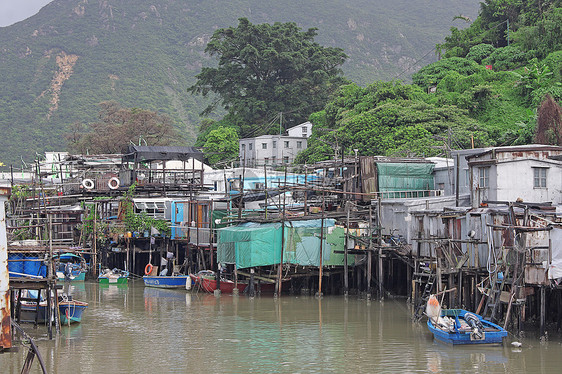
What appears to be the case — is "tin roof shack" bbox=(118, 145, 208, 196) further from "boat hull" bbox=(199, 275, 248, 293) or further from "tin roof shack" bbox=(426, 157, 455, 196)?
"tin roof shack" bbox=(426, 157, 455, 196)

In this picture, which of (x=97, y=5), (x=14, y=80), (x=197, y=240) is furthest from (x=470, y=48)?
(x=97, y=5)

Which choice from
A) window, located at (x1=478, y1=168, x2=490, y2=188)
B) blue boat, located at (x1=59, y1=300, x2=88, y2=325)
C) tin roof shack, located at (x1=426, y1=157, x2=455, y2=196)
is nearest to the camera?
blue boat, located at (x1=59, y1=300, x2=88, y2=325)

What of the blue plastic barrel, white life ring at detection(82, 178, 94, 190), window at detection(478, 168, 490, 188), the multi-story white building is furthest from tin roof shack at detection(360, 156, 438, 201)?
the multi-story white building

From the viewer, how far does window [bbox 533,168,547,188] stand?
32.2m

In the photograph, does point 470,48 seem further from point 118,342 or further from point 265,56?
point 118,342

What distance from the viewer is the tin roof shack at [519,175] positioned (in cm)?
3170

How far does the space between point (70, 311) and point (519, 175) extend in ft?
62.9

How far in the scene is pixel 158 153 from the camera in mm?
54438

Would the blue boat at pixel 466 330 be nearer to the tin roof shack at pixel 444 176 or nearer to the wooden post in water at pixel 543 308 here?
the wooden post in water at pixel 543 308

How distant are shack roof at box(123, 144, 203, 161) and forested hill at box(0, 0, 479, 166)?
5291cm

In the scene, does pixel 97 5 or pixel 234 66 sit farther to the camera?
pixel 97 5

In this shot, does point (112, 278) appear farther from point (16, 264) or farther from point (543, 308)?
point (543, 308)

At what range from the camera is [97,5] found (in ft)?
560

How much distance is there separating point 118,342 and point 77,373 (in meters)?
4.71
